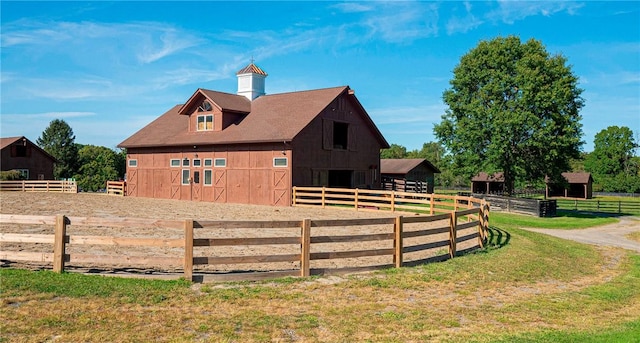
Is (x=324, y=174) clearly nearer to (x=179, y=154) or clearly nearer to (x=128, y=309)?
(x=179, y=154)

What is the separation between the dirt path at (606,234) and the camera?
71.0 feet

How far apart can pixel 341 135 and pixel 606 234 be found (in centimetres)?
1666

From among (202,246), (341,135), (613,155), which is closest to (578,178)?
(613,155)

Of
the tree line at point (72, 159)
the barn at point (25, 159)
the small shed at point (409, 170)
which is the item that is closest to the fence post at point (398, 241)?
the small shed at point (409, 170)

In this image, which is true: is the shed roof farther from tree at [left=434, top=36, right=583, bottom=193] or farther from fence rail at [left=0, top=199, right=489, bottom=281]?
fence rail at [left=0, top=199, right=489, bottom=281]

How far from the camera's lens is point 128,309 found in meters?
7.74

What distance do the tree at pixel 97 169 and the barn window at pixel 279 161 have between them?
54088 millimetres

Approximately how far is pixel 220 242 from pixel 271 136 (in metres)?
20.4

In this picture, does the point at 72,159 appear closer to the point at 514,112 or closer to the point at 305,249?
the point at 514,112

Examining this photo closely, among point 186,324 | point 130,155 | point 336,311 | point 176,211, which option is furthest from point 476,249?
point 130,155

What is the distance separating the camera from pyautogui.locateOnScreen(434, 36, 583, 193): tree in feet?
123

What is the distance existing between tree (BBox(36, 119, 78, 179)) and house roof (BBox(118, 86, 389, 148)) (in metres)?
52.2

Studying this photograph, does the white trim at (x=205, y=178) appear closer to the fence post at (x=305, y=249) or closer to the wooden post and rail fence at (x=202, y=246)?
the wooden post and rail fence at (x=202, y=246)

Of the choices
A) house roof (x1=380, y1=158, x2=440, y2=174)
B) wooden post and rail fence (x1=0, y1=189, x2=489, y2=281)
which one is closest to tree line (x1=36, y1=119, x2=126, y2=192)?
house roof (x1=380, y1=158, x2=440, y2=174)
